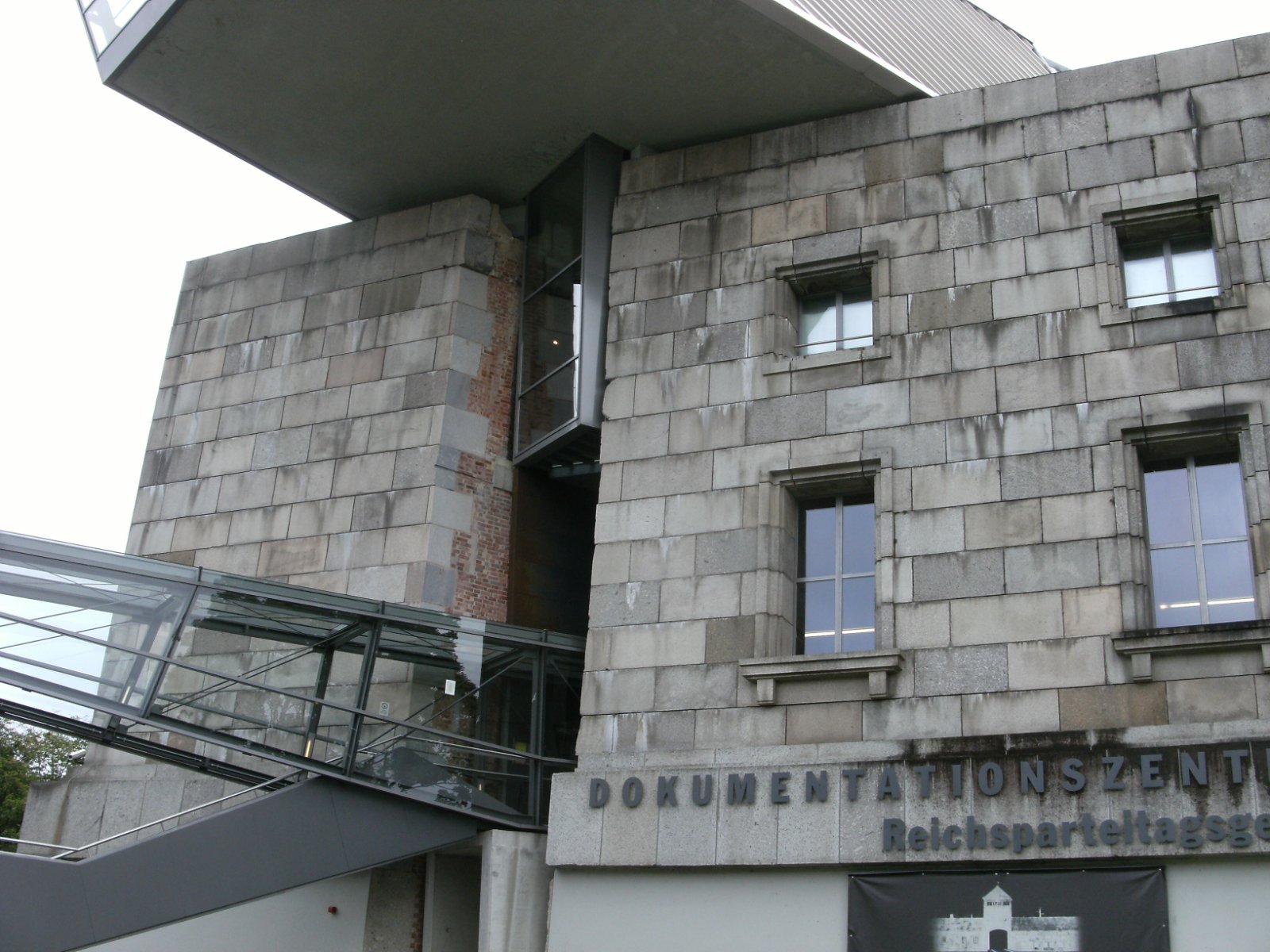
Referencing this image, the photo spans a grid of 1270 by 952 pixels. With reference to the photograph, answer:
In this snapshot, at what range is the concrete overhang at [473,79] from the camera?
20.4 m

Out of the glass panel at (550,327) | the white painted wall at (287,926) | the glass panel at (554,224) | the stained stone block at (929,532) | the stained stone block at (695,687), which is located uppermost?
the glass panel at (554,224)

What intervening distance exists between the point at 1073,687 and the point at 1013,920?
268 centimetres

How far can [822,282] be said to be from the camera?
2067 cm

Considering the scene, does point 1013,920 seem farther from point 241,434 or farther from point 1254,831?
point 241,434

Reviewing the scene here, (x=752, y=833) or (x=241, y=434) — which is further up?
(x=241, y=434)

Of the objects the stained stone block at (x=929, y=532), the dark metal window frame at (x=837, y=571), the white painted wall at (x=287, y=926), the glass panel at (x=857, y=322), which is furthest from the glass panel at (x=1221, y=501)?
the white painted wall at (x=287, y=926)

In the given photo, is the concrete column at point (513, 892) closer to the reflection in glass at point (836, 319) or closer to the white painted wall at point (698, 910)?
the white painted wall at point (698, 910)

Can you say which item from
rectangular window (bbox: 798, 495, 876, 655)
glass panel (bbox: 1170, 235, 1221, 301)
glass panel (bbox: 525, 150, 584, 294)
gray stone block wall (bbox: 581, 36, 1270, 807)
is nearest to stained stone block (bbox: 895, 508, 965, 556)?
gray stone block wall (bbox: 581, 36, 1270, 807)

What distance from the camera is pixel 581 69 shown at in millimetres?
21297

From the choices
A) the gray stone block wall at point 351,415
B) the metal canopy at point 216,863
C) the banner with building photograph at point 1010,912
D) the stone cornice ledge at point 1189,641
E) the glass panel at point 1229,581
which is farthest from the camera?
the gray stone block wall at point 351,415

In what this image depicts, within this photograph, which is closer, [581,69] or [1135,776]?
[1135,776]

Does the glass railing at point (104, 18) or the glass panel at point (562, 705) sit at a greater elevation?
the glass railing at point (104, 18)

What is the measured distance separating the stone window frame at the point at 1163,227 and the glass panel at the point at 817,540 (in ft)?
14.2

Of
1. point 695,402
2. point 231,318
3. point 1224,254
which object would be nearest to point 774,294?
point 695,402
